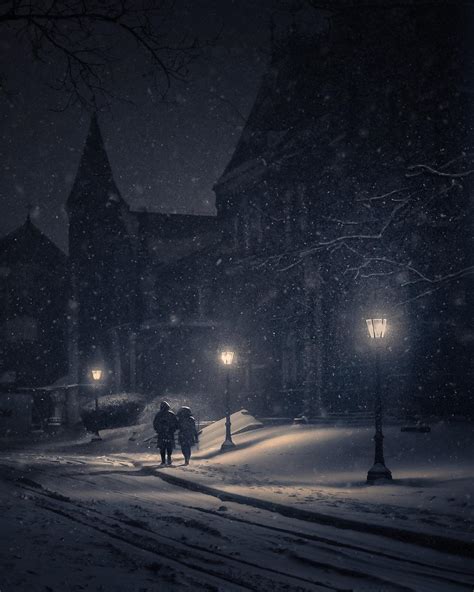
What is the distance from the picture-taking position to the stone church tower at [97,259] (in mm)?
46719

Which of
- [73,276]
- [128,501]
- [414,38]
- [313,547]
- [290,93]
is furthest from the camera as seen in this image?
[73,276]

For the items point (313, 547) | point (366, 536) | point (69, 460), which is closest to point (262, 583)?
point (313, 547)

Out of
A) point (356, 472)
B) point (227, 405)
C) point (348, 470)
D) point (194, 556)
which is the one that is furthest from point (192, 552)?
point (227, 405)

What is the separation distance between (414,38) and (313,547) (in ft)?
63.3

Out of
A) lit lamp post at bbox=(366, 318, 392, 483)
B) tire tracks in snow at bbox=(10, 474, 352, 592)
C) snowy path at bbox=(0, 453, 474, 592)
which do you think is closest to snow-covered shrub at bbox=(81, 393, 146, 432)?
lit lamp post at bbox=(366, 318, 392, 483)

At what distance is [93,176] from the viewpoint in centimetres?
5266

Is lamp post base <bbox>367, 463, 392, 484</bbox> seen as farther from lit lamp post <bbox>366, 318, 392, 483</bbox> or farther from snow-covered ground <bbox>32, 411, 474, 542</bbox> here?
snow-covered ground <bbox>32, 411, 474, 542</bbox>

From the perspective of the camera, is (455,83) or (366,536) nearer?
(366,536)

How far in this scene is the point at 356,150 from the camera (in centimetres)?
2742

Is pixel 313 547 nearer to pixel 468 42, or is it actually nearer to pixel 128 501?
pixel 128 501

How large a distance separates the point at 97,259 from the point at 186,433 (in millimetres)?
30276

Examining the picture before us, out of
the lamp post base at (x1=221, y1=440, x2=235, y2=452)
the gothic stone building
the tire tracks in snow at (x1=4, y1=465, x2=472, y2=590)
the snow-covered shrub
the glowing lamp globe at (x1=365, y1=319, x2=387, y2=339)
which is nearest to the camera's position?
the tire tracks in snow at (x1=4, y1=465, x2=472, y2=590)

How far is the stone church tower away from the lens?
46719mm

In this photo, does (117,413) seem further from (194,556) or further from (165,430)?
(194,556)
